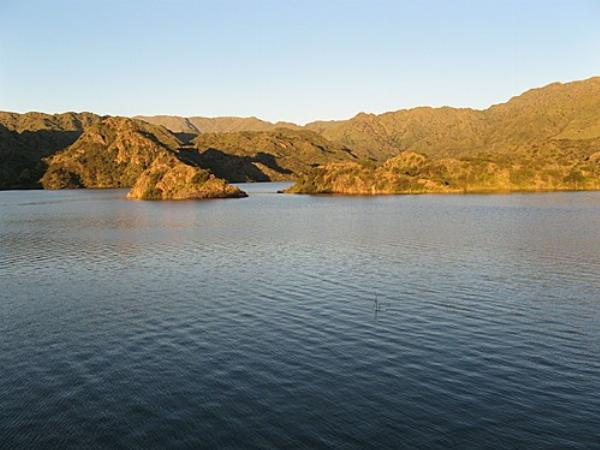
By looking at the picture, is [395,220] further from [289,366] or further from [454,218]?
[289,366]

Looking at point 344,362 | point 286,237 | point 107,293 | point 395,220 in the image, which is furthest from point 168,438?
point 395,220

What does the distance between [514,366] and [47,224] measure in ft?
436

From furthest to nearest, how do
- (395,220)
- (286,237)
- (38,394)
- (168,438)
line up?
(395,220)
(286,237)
(38,394)
(168,438)

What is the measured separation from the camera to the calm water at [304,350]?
24448mm

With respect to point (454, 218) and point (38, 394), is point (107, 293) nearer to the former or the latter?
point (38, 394)

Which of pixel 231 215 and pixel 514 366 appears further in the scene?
pixel 231 215

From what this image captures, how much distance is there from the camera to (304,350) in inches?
1390

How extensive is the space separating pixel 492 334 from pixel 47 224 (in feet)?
422

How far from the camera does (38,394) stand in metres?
28.5

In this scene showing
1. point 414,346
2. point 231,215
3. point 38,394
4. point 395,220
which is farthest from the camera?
point 231,215


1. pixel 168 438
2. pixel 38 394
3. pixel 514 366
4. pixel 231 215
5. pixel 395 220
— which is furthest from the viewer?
pixel 231 215

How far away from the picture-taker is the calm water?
2445 centimetres

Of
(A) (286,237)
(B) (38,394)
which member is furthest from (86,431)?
(A) (286,237)

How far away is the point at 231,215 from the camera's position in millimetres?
157250
